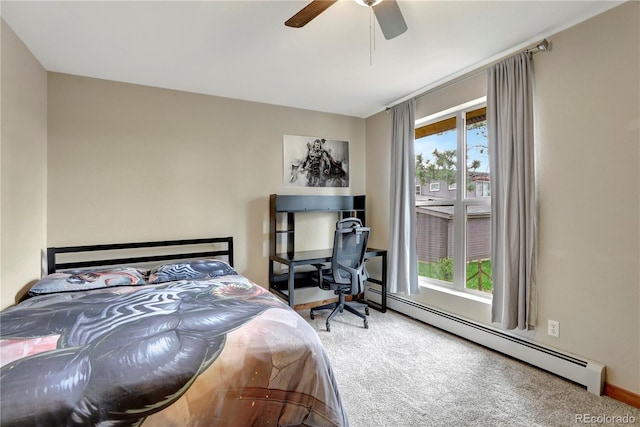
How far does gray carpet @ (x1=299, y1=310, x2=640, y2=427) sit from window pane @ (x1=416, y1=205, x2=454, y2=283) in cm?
72

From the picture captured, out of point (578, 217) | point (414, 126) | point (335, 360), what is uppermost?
point (414, 126)

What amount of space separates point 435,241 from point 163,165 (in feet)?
9.77

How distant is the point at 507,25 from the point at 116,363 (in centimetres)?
292

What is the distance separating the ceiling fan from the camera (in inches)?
64.8

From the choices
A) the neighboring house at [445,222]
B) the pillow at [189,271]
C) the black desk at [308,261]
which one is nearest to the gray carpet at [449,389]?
the black desk at [308,261]

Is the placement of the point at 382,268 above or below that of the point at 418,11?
below

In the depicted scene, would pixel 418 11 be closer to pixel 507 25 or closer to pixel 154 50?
pixel 507 25

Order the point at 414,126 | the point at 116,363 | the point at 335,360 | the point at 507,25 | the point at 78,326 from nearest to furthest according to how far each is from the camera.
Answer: the point at 116,363 → the point at 78,326 → the point at 507,25 → the point at 335,360 → the point at 414,126

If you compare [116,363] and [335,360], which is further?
[335,360]

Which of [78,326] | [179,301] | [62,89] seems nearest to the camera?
[78,326]

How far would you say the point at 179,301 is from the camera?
6.55ft

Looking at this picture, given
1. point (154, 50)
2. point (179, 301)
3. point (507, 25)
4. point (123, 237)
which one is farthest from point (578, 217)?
point (123, 237)

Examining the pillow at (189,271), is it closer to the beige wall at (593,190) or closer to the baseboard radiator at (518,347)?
the baseboard radiator at (518,347)

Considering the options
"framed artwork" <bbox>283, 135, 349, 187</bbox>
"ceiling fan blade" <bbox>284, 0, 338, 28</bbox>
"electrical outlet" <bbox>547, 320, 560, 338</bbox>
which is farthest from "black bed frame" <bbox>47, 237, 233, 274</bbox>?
"electrical outlet" <bbox>547, 320, 560, 338</bbox>
